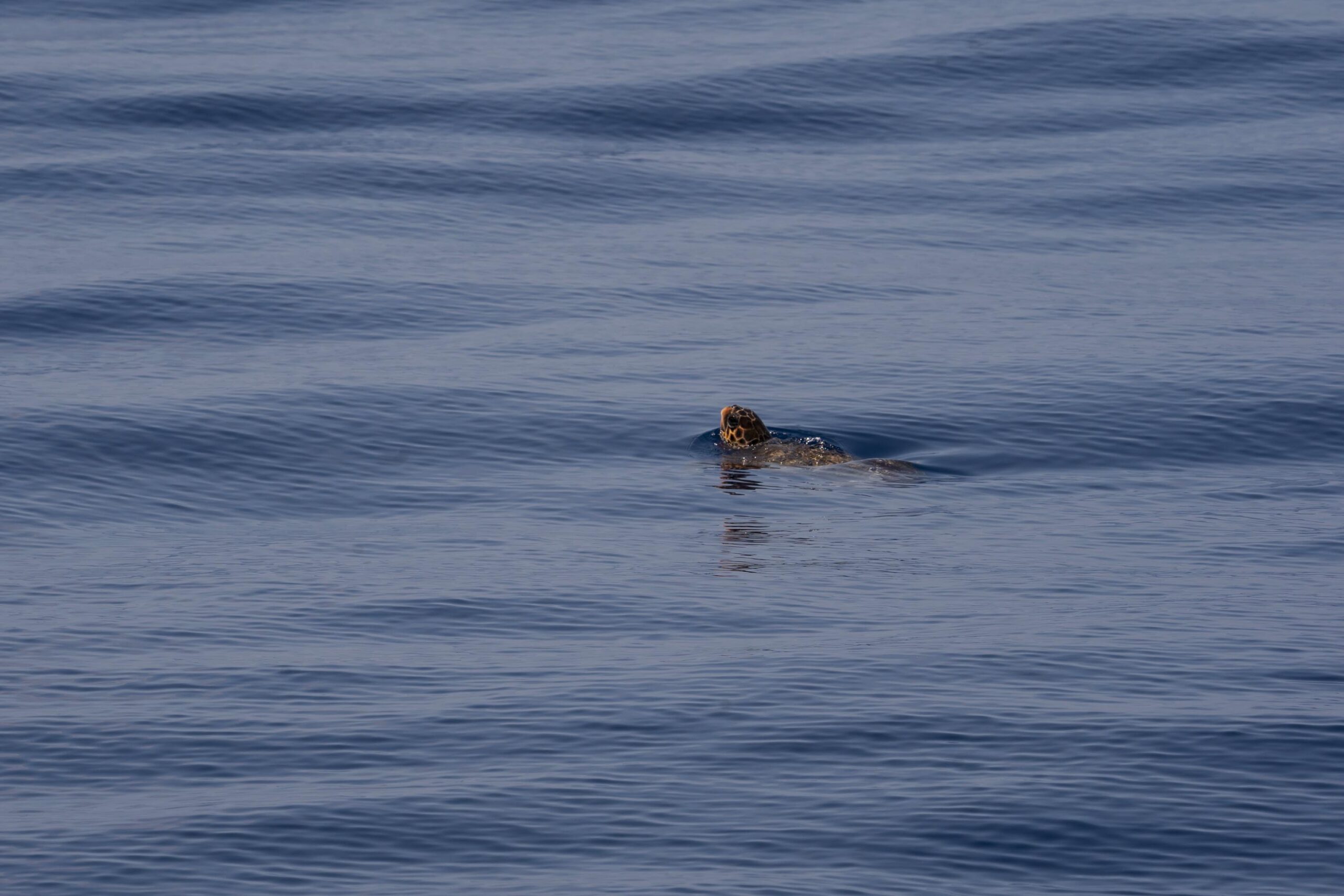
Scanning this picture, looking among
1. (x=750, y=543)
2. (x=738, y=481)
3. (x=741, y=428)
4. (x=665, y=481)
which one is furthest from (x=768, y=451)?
(x=750, y=543)

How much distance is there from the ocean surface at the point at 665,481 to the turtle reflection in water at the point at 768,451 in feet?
1.43

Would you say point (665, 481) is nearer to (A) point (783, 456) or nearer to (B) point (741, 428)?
(B) point (741, 428)

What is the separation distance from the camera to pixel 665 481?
30.7 meters

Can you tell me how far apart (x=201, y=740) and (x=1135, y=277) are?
111ft

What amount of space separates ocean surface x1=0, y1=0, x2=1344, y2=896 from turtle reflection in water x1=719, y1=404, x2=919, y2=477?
0.44m

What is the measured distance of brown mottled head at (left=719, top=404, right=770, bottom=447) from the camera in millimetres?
31078

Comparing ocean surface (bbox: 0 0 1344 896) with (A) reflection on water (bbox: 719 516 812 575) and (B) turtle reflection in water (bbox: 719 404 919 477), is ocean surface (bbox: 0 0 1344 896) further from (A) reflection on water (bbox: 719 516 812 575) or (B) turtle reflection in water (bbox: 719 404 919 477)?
(B) turtle reflection in water (bbox: 719 404 919 477)

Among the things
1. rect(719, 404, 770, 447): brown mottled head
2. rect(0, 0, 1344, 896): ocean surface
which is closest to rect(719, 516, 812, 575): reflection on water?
rect(0, 0, 1344, 896): ocean surface

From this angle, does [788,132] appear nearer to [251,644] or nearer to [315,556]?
[315,556]

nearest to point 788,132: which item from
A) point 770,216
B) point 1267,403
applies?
point 770,216

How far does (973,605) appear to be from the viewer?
23.7 meters

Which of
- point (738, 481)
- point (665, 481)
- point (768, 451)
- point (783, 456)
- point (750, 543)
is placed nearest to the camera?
point (750, 543)

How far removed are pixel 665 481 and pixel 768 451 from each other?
1669 mm

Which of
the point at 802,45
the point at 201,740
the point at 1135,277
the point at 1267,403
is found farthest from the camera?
the point at 802,45
